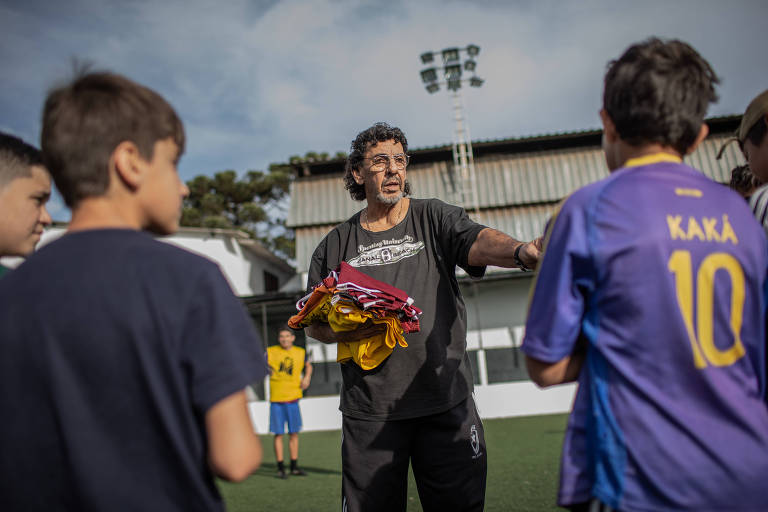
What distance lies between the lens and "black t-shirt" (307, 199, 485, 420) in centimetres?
270

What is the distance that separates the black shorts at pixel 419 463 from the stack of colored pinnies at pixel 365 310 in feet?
1.16

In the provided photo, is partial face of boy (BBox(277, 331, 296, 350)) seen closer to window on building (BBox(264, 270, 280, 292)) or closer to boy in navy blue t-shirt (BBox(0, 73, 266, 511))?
boy in navy blue t-shirt (BBox(0, 73, 266, 511))

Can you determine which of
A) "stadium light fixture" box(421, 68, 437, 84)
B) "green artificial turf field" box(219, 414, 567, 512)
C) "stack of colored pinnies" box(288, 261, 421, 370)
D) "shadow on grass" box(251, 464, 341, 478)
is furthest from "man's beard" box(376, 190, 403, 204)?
"stadium light fixture" box(421, 68, 437, 84)

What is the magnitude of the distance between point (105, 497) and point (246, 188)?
33.8 meters

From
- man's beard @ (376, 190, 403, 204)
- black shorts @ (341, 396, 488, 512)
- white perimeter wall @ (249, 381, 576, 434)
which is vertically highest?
man's beard @ (376, 190, 403, 204)

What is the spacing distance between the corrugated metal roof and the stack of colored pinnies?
1511 cm

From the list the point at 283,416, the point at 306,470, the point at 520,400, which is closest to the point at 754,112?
the point at 306,470

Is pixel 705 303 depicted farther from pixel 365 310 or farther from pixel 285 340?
pixel 285 340

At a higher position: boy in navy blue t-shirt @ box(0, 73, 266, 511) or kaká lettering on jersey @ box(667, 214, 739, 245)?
kaká lettering on jersey @ box(667, 214, 739, 245)

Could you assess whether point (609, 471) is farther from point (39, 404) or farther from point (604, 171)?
point (604, 171)

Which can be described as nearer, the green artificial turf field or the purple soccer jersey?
the purple soccer jersey

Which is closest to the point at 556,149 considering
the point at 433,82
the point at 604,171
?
the point at 604,171

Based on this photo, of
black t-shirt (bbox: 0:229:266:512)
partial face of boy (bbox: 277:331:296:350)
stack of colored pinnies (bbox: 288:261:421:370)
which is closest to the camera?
black t-shirt (bbox: 0:229:266:512)

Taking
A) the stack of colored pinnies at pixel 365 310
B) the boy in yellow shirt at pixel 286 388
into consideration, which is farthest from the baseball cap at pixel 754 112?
the boy in yellow shirt at pixel 286 388
